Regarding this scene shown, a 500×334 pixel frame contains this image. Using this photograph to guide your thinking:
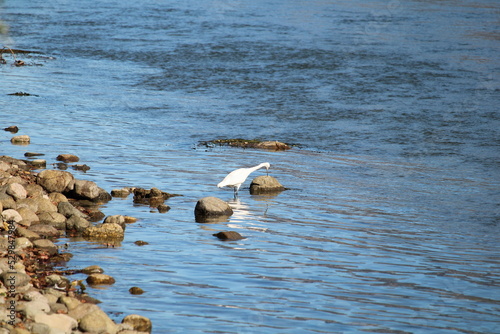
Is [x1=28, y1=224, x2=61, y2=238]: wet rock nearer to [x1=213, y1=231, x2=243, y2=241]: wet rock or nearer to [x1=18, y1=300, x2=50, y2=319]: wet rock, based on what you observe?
[x1=213, y1=231, x2=243, y2=241]: wet rock

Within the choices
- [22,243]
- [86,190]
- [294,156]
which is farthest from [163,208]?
[294,156]

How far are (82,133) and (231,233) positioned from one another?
942 centimetres

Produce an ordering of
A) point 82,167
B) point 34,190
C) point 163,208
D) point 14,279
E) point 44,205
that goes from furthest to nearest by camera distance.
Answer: point 82,167 < point 163,208 < point 34,190 < point 44,205 < point 14,279

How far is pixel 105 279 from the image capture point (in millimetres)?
9414

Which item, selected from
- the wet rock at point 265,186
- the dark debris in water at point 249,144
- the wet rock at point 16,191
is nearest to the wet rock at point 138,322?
the wet rock at point 16,191

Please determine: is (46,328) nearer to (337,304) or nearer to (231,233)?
(337,304)

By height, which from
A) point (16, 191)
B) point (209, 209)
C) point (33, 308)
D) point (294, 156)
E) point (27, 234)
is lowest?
point (294, 156)

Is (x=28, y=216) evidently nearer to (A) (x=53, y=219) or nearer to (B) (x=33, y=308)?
(A) (x=53, y=219)

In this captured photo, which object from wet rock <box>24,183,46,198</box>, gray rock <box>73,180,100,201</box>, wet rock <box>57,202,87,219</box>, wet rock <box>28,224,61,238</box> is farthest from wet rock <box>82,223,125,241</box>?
gray rock <box>73,180,100,201</box>

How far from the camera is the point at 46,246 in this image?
10.5m

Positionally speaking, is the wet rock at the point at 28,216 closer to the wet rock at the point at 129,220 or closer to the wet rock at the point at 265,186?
the wet rock at the point at 129,220

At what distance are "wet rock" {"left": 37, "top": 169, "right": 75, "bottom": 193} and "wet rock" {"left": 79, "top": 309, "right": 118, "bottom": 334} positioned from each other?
6.01 metres

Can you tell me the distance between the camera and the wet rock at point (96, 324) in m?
7.64

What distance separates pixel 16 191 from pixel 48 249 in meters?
2.13
